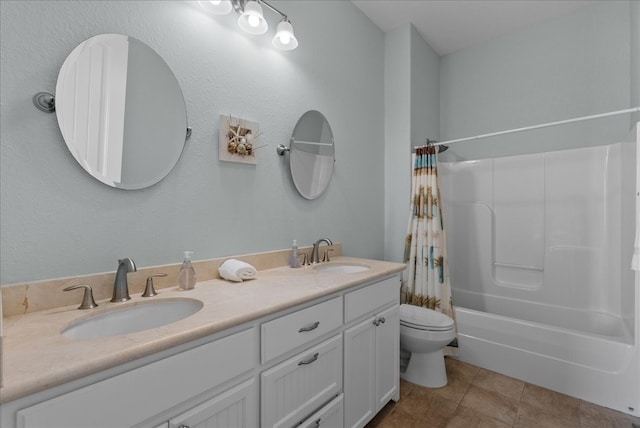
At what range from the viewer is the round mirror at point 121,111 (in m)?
1.06

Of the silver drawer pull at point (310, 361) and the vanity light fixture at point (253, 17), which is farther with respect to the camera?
the vanity light fixture at point (253, 17)

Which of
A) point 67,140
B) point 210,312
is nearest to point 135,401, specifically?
point 210,312

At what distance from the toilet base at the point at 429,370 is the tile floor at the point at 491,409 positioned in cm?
4

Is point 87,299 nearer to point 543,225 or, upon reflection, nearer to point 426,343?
point 426,343

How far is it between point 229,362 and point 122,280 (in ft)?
1.72

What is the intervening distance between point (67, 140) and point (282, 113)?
1072mm

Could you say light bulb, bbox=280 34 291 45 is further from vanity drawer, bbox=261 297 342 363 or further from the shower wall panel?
the shower wall panel

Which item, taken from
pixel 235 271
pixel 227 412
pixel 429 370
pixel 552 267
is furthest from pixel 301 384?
pixel 552 267

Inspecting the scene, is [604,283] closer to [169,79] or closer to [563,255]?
[563,255]

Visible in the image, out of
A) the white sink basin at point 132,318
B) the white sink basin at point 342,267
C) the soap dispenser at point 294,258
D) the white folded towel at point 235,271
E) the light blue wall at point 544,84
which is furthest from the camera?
the light blue wall at point 544,84

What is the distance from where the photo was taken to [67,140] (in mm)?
1035

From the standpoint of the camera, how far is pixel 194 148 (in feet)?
4.54

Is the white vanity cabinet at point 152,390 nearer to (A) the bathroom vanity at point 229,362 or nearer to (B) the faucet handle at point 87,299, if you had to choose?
(A) the bathroom vanity at point 229,362

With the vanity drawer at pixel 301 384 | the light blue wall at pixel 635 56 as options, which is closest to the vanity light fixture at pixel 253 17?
the vanity drawer at pixel 301 384
